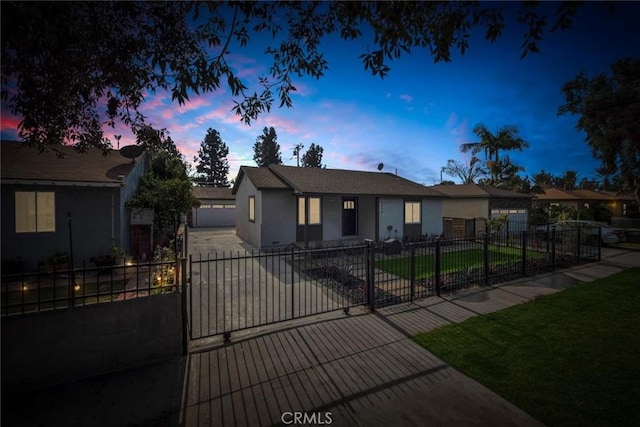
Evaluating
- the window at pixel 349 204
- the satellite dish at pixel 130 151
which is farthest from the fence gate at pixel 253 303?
the window at pixel 349 204

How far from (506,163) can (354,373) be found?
35.8 m

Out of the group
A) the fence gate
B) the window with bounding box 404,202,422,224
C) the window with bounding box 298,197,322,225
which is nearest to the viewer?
the fence gate

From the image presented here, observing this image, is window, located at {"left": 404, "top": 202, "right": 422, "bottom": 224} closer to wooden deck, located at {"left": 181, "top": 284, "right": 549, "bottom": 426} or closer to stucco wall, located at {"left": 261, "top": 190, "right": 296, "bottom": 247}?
stucco wall, located at {"left": 261, "top": 190, "right": 296, "bottom": 247}

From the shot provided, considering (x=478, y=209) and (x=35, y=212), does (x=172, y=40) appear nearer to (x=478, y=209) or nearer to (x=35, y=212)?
(x=35, y=212)

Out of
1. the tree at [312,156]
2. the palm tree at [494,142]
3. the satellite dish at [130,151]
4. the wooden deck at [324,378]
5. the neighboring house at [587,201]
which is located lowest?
the wooden deck at [324,378]

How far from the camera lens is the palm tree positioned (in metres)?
28.9

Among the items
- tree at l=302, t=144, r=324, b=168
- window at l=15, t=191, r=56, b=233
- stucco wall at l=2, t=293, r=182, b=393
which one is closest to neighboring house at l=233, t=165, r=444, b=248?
window at l=15, t=191, r=56, b=233

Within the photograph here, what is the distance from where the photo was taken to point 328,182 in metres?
17.3

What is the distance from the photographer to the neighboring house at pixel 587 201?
34625 mm

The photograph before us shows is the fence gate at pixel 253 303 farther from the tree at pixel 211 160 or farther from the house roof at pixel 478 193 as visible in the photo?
the tree at pixel 211 160

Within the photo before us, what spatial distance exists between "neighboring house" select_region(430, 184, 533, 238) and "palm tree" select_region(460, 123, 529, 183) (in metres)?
7.84

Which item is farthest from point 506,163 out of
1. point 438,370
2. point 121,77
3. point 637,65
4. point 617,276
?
point 121,77

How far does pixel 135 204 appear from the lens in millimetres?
12414

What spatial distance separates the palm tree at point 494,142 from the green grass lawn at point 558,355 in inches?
1032
